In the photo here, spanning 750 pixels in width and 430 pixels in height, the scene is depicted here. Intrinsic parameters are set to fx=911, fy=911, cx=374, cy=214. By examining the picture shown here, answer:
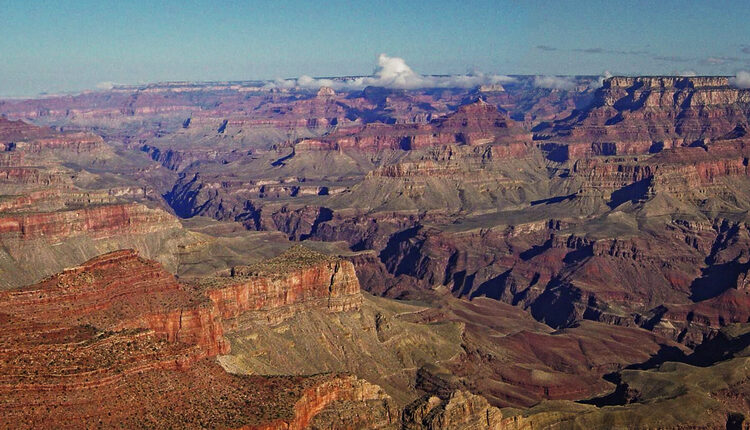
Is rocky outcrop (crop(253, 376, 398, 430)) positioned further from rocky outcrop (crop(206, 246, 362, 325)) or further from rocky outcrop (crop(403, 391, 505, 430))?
rocky outcrop (crop(206, 246, 362, 325))

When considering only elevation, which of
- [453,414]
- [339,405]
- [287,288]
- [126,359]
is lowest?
[453,414]

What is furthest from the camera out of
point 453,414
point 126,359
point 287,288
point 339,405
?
point 287,288

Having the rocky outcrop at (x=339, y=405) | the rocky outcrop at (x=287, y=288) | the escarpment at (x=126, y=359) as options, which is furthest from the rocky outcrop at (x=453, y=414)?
the rocky outcrop at (x=287, y=288)

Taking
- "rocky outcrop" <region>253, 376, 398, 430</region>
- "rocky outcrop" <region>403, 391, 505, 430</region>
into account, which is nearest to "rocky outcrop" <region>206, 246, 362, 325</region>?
"rocky outcrop" <region>403, 391, 505, 430</region>

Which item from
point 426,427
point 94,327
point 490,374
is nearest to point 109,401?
point 94,327

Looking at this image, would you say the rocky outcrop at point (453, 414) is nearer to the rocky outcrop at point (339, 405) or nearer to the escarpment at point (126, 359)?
the rocky outcrop at point (339, 405)

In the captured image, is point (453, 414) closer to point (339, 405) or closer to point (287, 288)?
point (339, 405)

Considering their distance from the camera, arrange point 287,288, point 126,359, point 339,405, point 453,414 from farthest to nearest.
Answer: point 287,288 < point 453,414 < point 339,405 < point 126,359

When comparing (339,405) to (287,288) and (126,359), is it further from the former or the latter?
(287,288)

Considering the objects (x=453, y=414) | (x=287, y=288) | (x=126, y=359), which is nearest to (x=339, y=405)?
(x=453, y=414)

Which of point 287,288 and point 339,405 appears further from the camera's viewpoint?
point 287,288

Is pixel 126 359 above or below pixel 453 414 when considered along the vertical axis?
above
